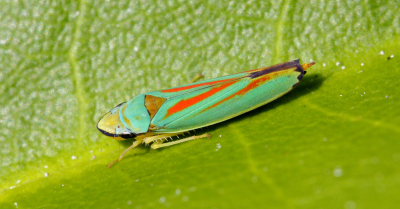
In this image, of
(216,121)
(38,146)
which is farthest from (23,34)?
(216,121)

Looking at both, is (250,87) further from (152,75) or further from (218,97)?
(152,75)

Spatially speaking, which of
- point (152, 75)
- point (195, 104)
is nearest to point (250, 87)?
point (195, 104)

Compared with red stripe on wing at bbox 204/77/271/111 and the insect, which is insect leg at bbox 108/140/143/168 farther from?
red stripe on wing at bbox 204/77/271/111

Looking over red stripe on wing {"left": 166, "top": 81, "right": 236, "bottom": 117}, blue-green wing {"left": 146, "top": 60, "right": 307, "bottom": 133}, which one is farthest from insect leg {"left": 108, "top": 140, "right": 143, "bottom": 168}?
red stripe on wing {"left": 166, "top": 81, "right": 236, "bottom": 117}

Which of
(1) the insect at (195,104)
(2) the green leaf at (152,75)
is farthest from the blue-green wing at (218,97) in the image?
(2) the green leaf at (152,75)

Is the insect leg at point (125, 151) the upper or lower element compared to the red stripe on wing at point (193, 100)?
lower

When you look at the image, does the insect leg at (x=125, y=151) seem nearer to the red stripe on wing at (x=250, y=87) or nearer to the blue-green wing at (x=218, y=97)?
the blue-green wing at (x=218, y=97)

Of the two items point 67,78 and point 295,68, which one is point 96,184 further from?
point 295,68
